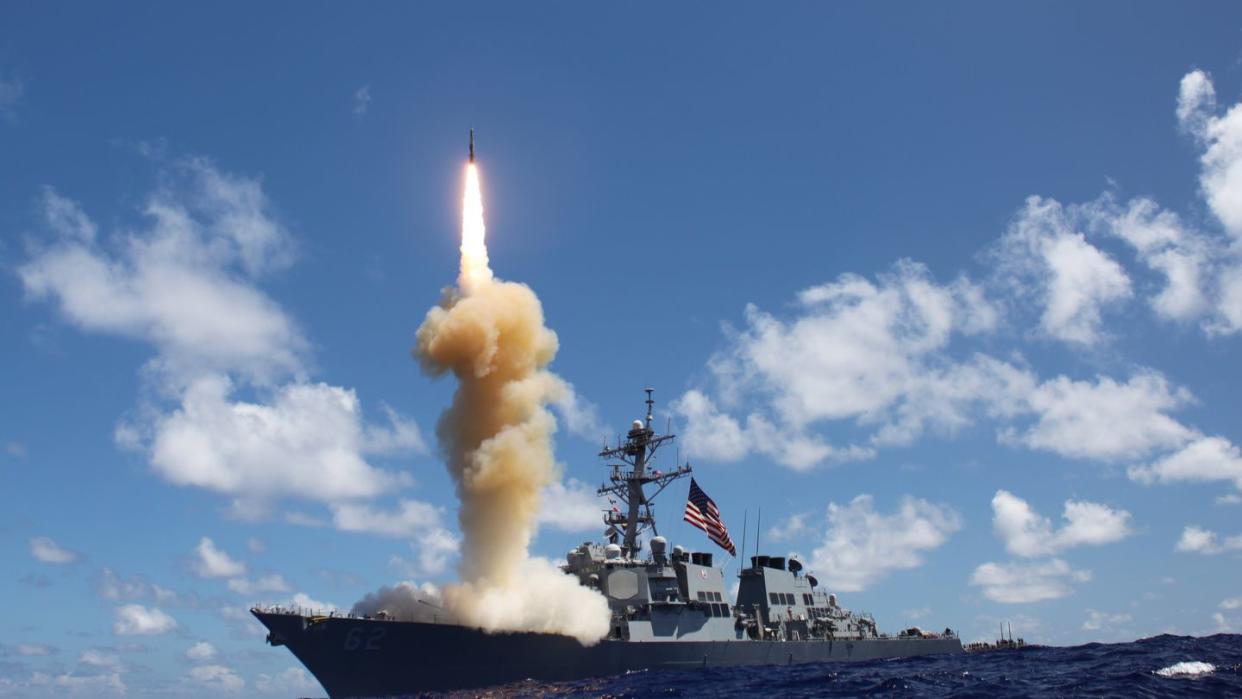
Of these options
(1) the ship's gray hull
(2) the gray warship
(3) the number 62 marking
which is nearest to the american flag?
(2) the gray warship

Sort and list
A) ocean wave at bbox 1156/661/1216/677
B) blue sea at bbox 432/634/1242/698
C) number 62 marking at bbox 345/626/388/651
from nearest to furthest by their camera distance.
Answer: blue sea at bbox 432/634/1242/698, ocean wave at bbox 1156/661/1216/677, number 62 marking at bbox 345/626/388/651

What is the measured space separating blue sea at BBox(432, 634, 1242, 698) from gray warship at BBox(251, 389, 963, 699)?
0.93m

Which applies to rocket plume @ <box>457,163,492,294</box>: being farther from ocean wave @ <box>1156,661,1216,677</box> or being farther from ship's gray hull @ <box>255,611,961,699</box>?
ocean wave @ <box>1156,661,1216,677</box>

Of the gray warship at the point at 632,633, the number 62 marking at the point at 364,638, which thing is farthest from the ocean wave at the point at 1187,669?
the number 62 marking at the point at 364,638

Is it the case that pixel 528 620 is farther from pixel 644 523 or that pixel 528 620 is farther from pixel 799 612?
pixel 799 612

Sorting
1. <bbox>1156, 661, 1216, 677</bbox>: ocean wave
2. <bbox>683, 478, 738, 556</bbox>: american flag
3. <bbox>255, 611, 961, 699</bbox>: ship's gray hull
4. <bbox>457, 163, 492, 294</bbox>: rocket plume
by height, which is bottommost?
<bbox>1156, 661, 1216, 677</bbox>: ocean wave

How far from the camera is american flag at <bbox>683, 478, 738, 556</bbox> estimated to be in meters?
36.2

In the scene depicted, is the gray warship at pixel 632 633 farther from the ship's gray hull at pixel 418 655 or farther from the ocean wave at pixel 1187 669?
the ocean wave at pixel 1187 669

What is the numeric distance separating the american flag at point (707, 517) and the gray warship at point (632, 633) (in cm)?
84

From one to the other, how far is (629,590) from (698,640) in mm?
3292

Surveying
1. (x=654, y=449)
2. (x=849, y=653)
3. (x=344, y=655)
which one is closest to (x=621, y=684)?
(x=344, y=655)

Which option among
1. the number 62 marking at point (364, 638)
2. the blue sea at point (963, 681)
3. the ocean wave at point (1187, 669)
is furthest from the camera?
the number 62 marking at point (364, 638)

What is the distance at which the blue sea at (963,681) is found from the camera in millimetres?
22375

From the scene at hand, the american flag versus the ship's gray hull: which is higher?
the american flag
